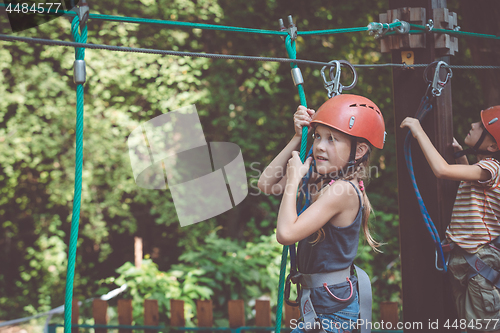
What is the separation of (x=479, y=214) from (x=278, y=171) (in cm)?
97

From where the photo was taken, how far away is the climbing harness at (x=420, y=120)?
196 cm

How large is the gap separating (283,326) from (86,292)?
4905 millimetres

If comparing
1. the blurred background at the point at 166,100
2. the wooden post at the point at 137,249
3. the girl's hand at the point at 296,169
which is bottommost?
the wooden post at the point at 137,249

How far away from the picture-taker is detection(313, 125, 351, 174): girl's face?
1.66 meters

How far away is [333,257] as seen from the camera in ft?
5.39


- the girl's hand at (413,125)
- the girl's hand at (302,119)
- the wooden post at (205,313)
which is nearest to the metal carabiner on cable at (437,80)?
the girl's hand at (413,125)

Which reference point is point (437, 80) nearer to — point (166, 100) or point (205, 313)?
point (205, 313)

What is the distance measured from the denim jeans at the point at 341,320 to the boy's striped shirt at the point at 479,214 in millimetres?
686

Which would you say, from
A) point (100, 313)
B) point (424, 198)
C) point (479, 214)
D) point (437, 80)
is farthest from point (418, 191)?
point (100, 313)

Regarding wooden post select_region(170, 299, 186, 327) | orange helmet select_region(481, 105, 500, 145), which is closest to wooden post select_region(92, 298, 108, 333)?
wooden post select_region(170, 299, 186, 327)

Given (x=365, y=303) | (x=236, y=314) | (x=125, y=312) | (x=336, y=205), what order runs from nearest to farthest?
(x=336, y=205)
(x=365, y=303)
(x=236, y=314)
(x=125, y=312)

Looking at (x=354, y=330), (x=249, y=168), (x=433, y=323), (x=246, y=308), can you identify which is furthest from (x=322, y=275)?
(x=249, y=168)

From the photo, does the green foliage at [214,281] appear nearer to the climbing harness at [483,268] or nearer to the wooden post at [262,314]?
the wooden post at [262,314]

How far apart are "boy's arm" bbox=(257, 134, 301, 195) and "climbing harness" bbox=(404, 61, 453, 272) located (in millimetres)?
609
